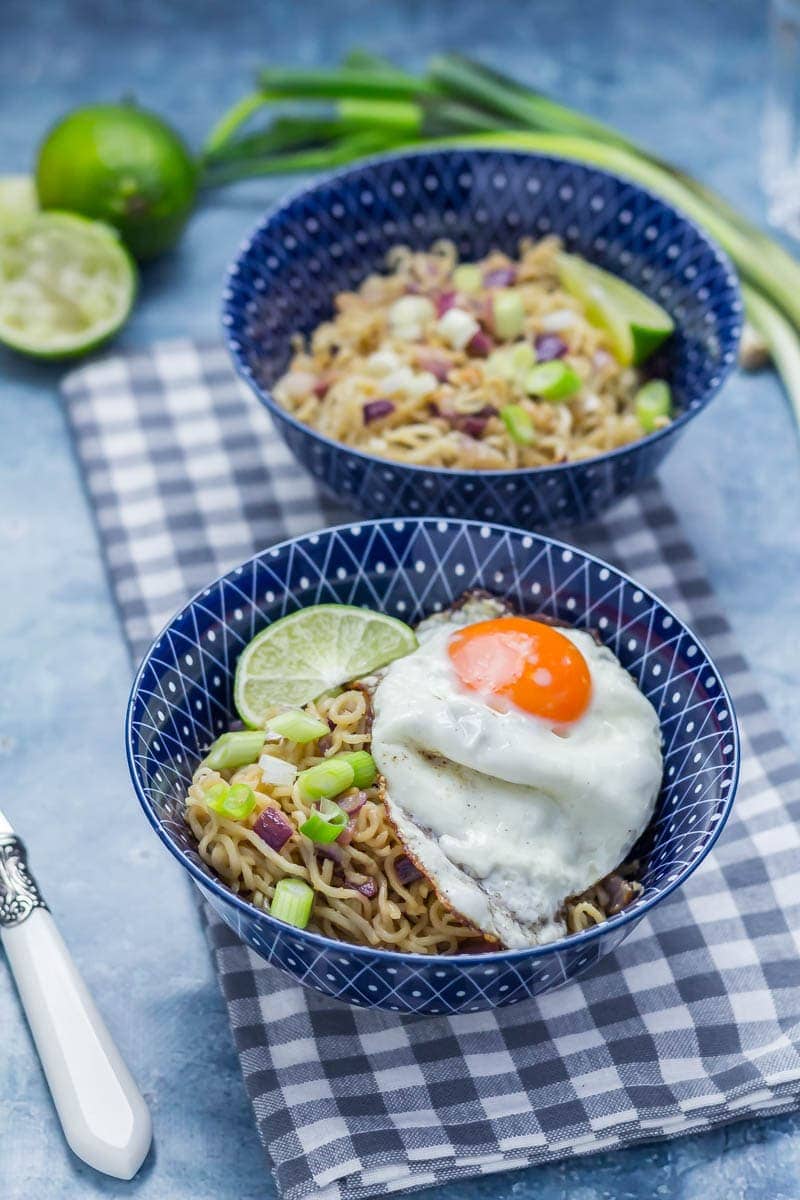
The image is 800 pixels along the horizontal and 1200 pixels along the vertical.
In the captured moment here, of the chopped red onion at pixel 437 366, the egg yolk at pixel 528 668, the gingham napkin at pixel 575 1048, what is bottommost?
the gingham napkin at pixel 575 1048

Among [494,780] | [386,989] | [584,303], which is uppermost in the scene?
[584,303]

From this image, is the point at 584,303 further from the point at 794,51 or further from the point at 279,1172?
the point at 279,1172

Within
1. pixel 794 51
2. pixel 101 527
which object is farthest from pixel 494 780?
pixel 794 51

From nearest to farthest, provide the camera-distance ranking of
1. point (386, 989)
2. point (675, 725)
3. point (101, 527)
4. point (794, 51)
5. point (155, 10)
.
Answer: point (386, 989), point (675, 725), point (101, 527), point (794, 51), point (155, 10)

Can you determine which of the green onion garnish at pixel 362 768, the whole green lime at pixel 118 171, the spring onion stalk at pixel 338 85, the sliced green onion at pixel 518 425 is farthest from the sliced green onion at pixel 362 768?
the spring onion stalk at pixel 338 85

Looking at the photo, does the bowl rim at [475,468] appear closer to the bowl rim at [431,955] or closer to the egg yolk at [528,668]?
the egg yolk at [528,668]

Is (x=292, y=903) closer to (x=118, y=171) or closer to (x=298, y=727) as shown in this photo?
(x=298, y=727)

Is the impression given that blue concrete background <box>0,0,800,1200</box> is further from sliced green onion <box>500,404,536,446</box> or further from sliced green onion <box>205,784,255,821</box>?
sliced green onion <box>500,404,536,446</box>
